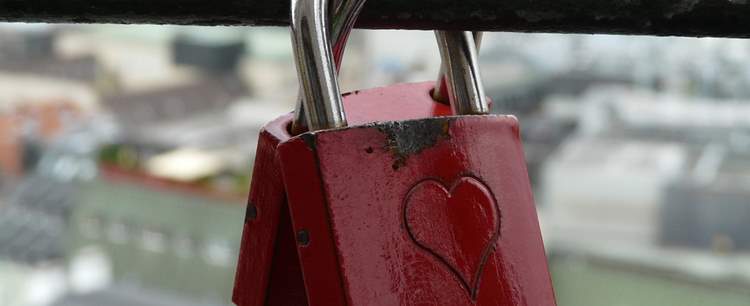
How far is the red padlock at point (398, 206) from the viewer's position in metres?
0.24

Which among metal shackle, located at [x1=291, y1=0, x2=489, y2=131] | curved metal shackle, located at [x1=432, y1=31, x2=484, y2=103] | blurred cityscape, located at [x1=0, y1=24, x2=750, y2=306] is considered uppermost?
blurred cityscape, located at [x1=0, y1=24, x2=750, y2=306]

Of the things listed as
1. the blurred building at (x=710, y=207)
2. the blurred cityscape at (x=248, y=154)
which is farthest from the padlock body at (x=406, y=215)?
the blurred building at (x=710, y=207)

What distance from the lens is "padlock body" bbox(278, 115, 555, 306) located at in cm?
24

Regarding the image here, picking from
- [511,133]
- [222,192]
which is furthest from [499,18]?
[222,192]

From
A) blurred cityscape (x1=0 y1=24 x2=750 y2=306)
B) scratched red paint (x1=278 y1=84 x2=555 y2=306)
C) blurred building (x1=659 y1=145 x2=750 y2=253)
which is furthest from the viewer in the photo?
blurred cityscape (x1=0 y1=24 x2=750 y2=306)

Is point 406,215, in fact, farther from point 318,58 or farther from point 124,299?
point 124,299

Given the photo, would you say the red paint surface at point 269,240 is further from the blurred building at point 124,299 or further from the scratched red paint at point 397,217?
the blurred building at point 124,299

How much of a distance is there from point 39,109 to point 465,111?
6.51m

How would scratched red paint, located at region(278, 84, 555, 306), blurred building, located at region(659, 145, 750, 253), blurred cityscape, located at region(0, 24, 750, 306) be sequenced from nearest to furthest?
1. scratched red paint, located at region(278, 84, 555, 306)
2. blurred building, located at region(659, 145, 750, 253)
3. blurred cityscape, located at region(0, 24, 750, 306)

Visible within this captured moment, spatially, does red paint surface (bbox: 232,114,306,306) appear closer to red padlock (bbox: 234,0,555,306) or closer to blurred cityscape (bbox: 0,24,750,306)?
red padlock (bbox: 234,0,555,306)

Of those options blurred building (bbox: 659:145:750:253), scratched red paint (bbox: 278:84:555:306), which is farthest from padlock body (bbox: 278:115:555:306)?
blurred building (bbox: 659:145:750:253)

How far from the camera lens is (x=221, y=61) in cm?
724

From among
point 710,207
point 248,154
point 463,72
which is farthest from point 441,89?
point 248,154

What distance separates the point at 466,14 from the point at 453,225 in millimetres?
51
